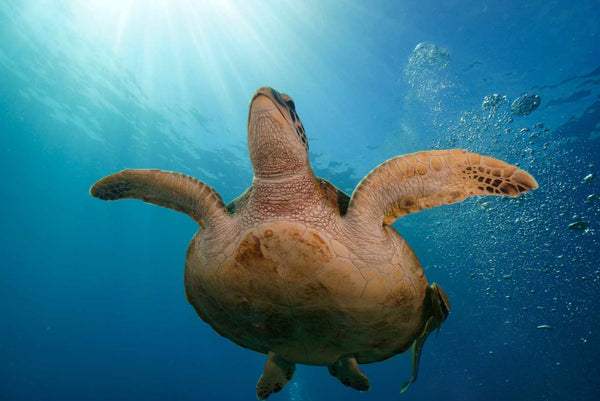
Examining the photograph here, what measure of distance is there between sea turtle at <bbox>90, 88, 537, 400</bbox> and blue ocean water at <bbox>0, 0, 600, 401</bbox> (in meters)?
11.7

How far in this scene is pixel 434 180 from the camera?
2.29 meters

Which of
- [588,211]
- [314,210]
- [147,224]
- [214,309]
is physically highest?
[588,211]

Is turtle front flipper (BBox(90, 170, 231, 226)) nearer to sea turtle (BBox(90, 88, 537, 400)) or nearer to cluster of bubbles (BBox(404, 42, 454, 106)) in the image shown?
sea turtle (BBox(90, 88, 537, 400))

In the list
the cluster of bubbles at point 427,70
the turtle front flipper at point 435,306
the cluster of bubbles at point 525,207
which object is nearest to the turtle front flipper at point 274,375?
the turtle front flipper at point 435,306

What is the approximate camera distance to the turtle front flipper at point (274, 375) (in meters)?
3.38

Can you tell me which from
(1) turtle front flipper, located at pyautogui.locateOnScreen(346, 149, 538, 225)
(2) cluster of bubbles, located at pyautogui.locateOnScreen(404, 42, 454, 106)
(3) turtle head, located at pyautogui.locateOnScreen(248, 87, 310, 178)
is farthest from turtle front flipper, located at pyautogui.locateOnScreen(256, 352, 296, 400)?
(2) cluster of bubbles, located at pyautogui.locateOnScreen(404, 42, 454, 106)

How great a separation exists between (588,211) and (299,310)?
67.1ft

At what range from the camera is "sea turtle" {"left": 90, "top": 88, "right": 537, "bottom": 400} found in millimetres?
2105

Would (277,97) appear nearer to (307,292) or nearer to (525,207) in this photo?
(307,292)

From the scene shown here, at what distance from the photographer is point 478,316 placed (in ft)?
111

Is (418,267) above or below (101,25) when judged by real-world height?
below

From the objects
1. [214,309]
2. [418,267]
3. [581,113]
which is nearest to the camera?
[418,267]

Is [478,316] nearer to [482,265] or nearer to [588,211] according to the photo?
[482,265]

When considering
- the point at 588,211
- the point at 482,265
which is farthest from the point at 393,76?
the point at 482,265
